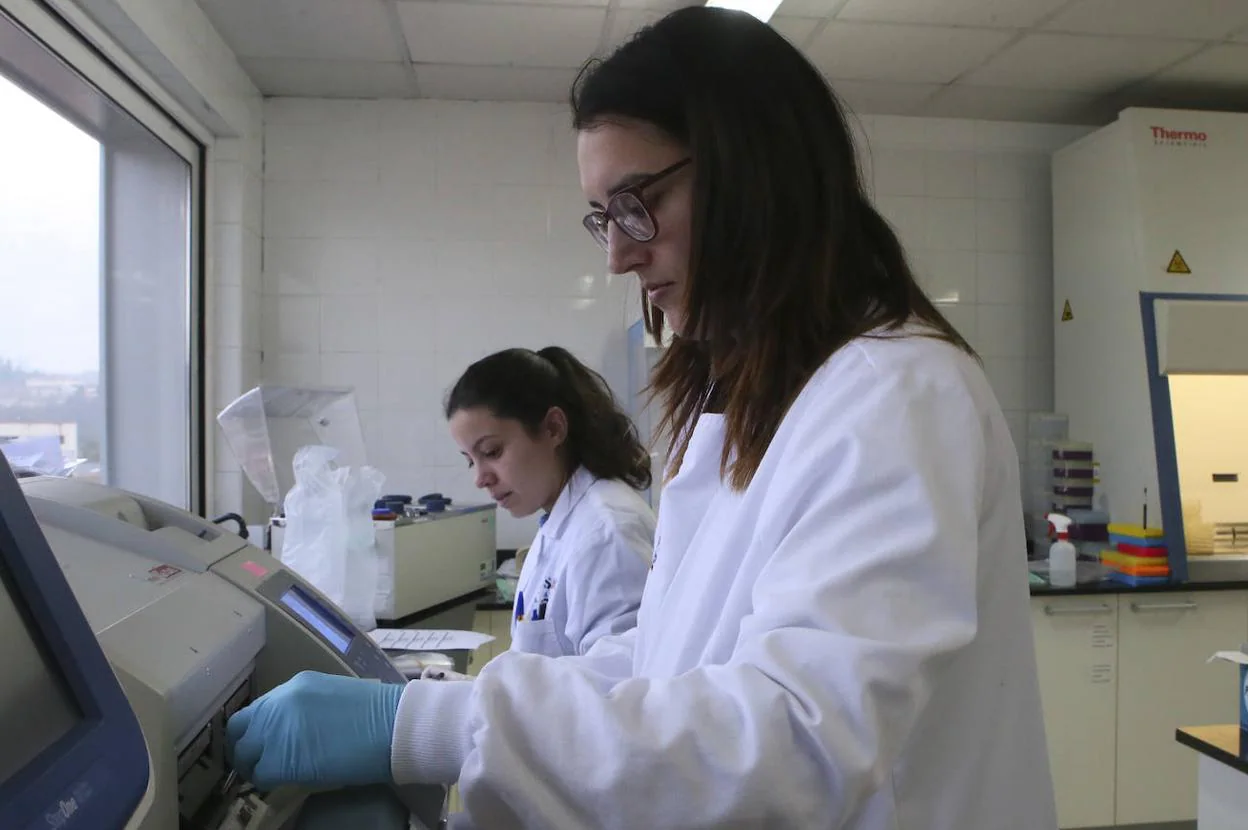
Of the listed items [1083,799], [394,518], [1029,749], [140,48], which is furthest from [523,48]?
[1083,799]

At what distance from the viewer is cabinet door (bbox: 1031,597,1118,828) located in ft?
8.54

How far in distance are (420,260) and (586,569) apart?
194 centimetres

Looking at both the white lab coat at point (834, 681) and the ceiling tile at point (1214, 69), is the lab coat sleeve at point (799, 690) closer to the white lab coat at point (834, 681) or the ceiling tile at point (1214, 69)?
the white lab coat at point (834, 681)

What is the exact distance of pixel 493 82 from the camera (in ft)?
9.39

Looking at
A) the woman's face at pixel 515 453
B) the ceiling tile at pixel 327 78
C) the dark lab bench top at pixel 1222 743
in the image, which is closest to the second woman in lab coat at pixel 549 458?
the woman's face at pixel 515 453

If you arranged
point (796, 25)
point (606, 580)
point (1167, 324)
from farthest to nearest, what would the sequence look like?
point (1167, 324)
point (796, 25)
point (606, 580)

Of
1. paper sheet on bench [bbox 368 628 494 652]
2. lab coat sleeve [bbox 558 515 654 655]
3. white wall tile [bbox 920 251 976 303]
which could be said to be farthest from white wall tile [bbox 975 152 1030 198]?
paper sheet on bench [bbox 368 628 494 652]

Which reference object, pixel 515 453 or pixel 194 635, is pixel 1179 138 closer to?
pixel 515 453

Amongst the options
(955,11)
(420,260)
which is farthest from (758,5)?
(420,260)

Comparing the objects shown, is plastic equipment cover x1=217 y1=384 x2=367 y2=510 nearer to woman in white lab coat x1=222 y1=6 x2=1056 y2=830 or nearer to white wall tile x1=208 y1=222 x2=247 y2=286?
white wall tile x1=208 y1=222 x2=247 y2=286

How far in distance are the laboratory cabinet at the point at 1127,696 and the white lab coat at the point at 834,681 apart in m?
2.20

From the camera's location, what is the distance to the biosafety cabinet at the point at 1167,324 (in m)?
2.72

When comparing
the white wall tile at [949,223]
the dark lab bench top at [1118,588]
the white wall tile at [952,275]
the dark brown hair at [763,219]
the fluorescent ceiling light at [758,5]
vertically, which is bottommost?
the dark lab bench top at [1118,588]

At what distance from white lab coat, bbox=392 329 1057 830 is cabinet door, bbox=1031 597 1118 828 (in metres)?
2.21
